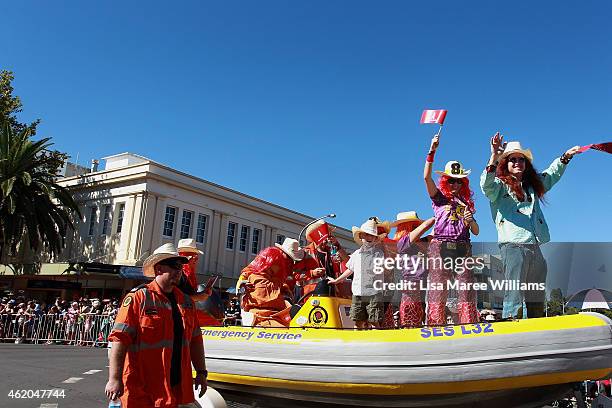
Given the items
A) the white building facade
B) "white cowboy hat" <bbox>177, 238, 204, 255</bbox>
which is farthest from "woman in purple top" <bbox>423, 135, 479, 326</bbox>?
the white building facade

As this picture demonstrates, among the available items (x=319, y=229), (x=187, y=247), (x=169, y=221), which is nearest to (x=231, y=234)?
(x=169, y=221)

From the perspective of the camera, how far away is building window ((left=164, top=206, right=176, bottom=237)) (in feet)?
99.5

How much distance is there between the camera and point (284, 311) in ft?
24.3

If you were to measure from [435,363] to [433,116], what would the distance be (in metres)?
2.42

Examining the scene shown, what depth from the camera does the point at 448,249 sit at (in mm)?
5133

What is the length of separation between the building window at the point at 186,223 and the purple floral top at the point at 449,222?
89.5 ft

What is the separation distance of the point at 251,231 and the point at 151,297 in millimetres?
32816

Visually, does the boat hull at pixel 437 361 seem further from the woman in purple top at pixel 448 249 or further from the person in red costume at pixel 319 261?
the person in red costume at pixel 319 261

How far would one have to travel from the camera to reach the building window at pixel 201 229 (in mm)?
32344

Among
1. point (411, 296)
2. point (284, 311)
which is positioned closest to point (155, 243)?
point (284, 311)

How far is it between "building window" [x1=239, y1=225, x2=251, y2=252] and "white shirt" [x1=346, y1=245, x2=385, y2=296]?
2970 cm

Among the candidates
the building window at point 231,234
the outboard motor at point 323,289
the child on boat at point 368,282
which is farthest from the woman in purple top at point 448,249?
the building window at point 231,234

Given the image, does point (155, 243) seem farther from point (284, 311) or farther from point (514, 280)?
point (514, 280)

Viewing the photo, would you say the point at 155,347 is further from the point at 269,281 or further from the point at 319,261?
the point at 319,261
